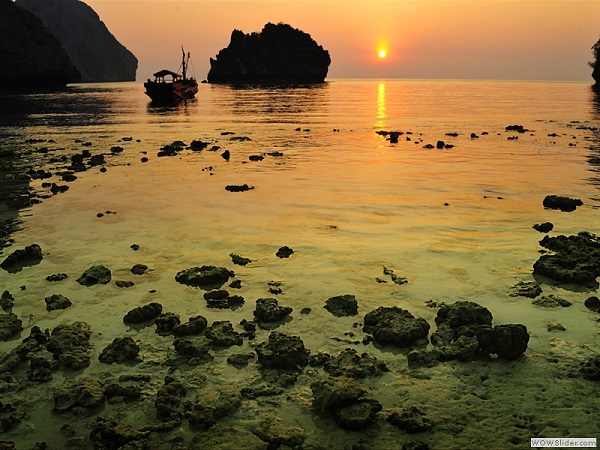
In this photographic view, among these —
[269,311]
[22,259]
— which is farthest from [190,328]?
[22,259]

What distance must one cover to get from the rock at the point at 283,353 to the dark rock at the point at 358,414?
1207 mm

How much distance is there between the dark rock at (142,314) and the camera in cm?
806

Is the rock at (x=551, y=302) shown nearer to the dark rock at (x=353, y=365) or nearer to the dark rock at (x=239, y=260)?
the dark rock at (x=353, y=365)

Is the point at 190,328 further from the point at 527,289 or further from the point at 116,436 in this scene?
the point at 527,289

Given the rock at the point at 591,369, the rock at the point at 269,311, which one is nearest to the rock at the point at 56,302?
the rock at the point at 269,311

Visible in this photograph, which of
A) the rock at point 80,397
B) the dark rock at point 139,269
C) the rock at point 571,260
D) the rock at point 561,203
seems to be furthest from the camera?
the rock at point 561,203

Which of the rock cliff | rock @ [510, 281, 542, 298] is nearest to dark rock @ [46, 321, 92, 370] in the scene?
rock @ [510, 281, 542, 298]

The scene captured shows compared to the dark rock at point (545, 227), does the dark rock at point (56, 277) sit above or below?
below

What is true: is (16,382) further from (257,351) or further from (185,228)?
(185,228)

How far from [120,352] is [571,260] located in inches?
351

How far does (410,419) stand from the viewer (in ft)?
18.2

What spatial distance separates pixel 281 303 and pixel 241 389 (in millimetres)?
2649

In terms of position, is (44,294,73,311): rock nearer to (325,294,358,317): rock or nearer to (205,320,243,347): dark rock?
(205,320,243,347): dark rock

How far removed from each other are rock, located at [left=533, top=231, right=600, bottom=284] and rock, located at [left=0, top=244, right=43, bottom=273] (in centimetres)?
1076
